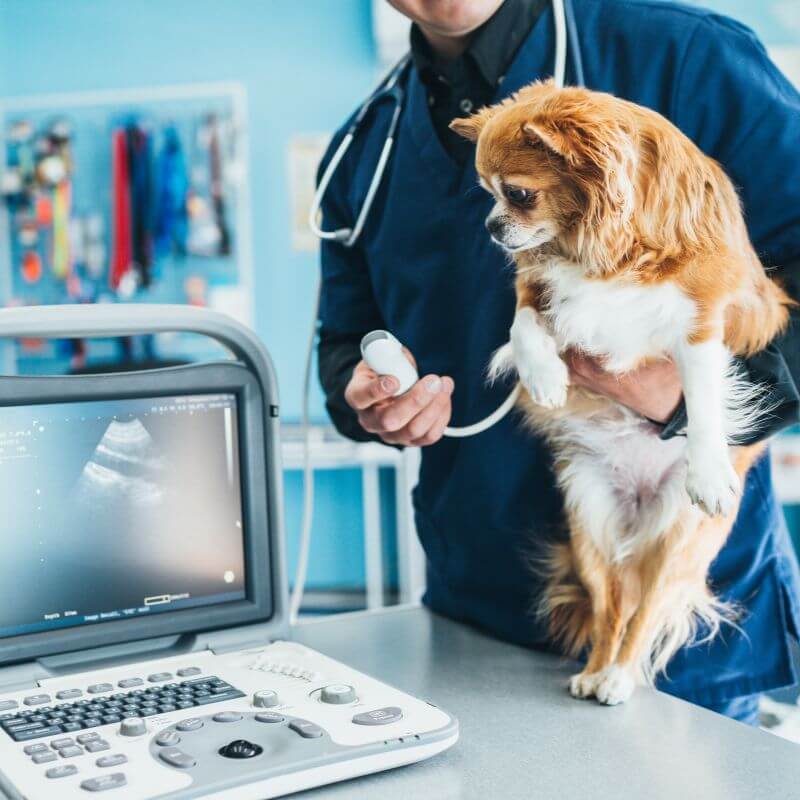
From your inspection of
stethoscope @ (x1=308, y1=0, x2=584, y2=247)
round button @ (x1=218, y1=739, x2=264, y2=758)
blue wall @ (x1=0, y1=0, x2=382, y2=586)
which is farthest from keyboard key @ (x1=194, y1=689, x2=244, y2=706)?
blue wall @ (x1=0, y1=0, x2=382, y2=586)

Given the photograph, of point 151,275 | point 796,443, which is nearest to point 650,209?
point 796,443

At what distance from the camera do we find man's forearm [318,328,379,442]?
136cm

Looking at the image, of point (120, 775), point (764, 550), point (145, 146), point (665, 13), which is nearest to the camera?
point (120, 775)

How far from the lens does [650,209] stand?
0.85 m

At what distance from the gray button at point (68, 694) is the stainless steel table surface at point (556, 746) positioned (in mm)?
268

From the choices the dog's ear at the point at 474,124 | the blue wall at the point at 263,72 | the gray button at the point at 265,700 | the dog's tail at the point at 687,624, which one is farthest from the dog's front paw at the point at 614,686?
the blue wall at the point at 263,72

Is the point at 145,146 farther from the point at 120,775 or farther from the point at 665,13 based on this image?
the point at 120,775

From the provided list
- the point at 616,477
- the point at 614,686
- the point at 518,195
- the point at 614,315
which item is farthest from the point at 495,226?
the point at 614,686

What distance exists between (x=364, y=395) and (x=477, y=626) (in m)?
0.38

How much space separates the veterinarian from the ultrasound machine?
19cm

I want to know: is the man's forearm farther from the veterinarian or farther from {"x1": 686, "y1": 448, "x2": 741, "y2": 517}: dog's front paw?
{"x1": 686, "y1": 448, "x2": 741, "y2": 517}: dog's front paw

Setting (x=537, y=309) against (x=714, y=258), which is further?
(x=537, y=309)

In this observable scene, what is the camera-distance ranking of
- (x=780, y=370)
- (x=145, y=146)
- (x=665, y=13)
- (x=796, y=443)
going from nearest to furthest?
(x=780, y=370)
(x=665, y=13)
(x=796, y=443)
(x=145, y=146)

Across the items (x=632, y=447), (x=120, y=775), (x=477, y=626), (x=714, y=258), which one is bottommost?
(x=477, y=626)
